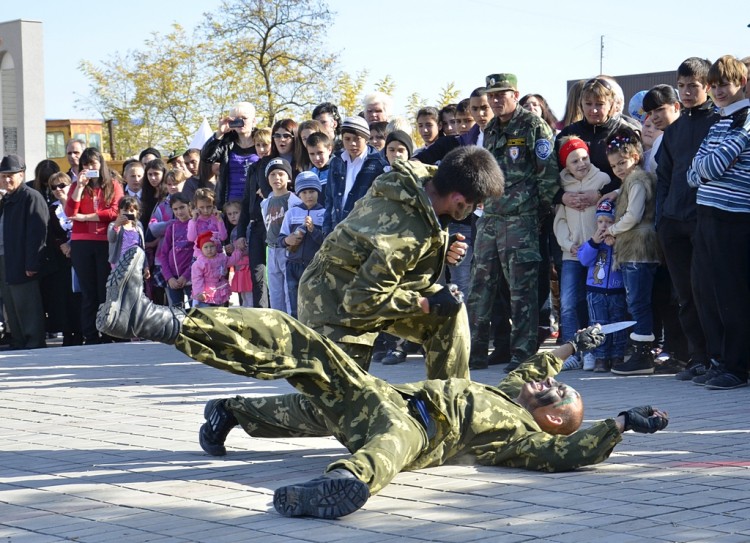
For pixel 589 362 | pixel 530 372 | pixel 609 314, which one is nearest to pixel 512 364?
pixel 589 362

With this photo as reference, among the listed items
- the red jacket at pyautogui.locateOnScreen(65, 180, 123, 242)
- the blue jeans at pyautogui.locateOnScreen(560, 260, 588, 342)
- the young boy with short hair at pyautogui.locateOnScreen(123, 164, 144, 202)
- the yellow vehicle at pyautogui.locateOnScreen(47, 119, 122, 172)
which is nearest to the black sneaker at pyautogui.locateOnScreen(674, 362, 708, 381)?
the blue jeans at pyautogui.locateOnScreen(560, 260, 588, 342)

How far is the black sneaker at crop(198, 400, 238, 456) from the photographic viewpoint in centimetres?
659

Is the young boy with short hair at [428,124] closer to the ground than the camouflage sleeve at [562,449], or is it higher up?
higher up

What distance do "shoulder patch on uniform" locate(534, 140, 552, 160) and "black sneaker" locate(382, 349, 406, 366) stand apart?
2490 mm

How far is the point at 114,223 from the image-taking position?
563 inches

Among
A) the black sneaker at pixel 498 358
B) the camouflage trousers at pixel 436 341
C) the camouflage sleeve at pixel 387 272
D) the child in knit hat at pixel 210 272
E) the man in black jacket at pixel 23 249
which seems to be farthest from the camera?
the man in black jacket at pixel 23 249

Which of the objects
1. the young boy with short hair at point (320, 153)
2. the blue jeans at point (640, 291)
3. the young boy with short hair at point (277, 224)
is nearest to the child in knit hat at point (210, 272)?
the young boy with short hair at point (277, 224)

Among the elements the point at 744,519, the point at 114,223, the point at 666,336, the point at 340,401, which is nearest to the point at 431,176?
the point at 340,401

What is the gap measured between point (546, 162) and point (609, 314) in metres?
1.47

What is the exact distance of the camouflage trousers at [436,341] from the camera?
6703 millimetres

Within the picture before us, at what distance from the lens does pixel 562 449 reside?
19.9 ft

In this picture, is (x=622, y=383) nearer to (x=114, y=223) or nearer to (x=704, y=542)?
(x=704, y=542)

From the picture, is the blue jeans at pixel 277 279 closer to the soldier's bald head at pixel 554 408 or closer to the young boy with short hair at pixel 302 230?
the young boy with short hair at pixel 302 230

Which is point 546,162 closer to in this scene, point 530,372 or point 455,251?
point 455,251
